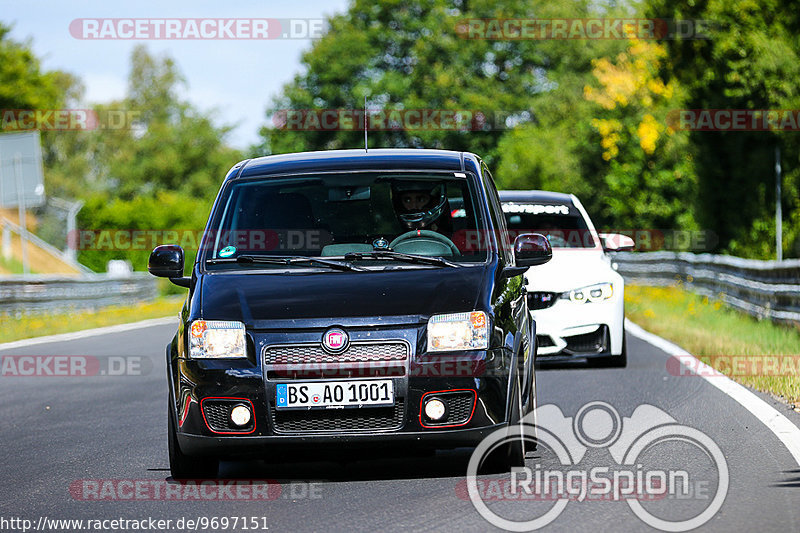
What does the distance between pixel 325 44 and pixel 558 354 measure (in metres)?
Answer: 56.0

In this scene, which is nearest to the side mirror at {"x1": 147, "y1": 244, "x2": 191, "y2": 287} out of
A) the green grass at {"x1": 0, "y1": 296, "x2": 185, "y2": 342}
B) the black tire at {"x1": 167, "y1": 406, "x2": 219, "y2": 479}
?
the black tire at {"x1": 167, "y1": 406, "x2": 219, "y2": 479}

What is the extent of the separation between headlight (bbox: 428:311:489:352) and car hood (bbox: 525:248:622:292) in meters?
5.94

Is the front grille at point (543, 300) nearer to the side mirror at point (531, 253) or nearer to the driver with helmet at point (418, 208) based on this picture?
the driver with helmet at point (418, 208)

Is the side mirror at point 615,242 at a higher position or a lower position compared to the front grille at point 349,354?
lower

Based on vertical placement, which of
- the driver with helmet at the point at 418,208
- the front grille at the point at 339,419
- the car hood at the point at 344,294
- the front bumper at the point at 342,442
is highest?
the driver with helmet at the point at 418,208

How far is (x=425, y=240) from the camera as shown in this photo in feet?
25.9

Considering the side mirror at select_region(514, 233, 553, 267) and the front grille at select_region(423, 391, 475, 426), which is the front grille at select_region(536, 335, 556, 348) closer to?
the side mirror at select_region(514, 233, 553, 267)

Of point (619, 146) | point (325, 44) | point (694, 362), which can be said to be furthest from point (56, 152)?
point (694, 362)

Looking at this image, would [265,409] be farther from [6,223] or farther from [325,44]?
[325,44]

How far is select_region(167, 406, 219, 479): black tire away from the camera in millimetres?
7305

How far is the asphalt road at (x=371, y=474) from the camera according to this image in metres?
6.17

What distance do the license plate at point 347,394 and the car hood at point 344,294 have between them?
0.34 m

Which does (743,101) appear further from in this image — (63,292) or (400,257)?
(400,257)

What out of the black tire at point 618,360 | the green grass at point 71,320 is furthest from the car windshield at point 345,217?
the green grass at point 71,320
